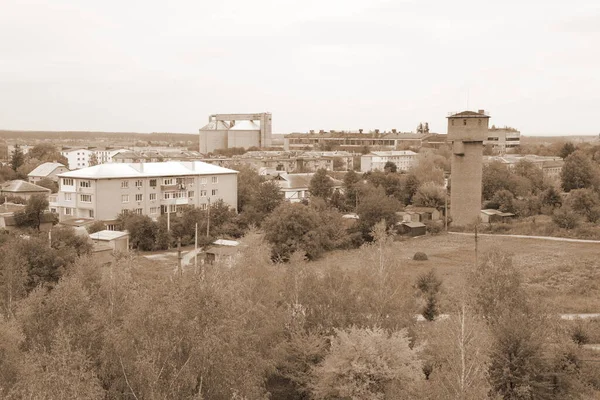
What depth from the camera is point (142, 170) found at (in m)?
35.2

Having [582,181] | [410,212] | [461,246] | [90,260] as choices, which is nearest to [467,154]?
[410,212]

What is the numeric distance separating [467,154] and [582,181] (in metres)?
17.4

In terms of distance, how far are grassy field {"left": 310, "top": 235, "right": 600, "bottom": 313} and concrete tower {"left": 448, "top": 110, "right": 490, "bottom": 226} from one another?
3.16 meters

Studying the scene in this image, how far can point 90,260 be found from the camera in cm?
1614

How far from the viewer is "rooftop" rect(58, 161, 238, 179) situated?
3316 cm

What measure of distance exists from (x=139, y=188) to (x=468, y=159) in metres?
19.1

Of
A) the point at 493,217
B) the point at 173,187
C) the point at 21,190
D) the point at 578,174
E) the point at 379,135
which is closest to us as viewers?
the point at 173,187

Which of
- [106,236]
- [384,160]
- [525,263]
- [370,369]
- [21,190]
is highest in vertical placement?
[384,160]

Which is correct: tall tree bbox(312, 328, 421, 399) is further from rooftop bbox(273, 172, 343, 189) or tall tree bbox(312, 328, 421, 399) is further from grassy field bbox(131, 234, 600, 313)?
rooftop bbox(273, 172, 343, 189)

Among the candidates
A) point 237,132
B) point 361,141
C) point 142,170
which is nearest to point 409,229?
point 142,170

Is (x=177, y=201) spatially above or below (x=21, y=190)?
below

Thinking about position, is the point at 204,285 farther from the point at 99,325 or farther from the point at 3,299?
the point at 3,299

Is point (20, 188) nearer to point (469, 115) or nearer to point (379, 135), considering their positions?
point (469, 115)

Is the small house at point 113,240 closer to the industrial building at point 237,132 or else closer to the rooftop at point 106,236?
the rooftop at point 106,236
